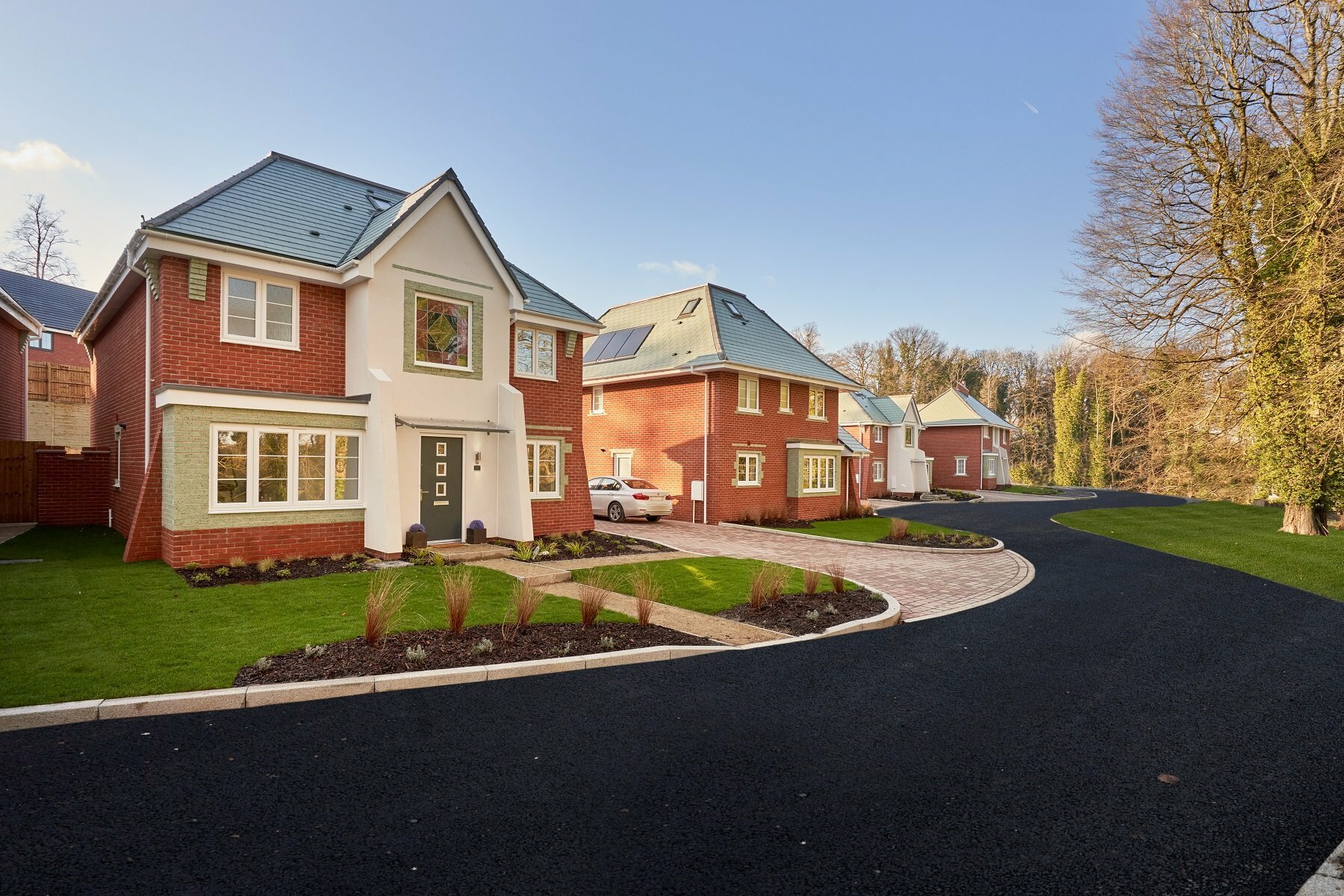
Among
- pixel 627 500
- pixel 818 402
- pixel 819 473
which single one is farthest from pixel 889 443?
pixel 627 500

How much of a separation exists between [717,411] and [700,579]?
11928mm

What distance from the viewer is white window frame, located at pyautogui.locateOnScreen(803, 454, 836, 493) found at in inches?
1052

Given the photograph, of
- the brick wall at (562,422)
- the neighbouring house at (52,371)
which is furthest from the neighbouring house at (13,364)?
the brick wall at (562,422)

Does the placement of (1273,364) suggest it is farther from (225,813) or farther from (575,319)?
(225,813)

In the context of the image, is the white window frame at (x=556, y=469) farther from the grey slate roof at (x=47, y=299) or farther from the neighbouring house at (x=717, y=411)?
the grey slate roof at (x=47, y=299)

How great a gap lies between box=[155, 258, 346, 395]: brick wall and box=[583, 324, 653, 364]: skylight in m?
14.5

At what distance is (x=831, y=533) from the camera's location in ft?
72.1

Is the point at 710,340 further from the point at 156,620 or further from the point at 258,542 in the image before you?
the point at 156,620

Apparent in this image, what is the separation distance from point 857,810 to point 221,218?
50.5ft

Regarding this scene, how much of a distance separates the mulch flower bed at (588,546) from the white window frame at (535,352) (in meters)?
4.43

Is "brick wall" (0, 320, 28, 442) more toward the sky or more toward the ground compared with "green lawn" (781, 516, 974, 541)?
more toward the sky

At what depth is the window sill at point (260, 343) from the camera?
12.9m

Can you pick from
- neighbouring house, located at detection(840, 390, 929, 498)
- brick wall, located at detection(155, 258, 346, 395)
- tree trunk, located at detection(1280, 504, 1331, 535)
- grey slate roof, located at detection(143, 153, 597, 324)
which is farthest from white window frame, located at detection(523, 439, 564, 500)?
neighbouring house, located at detection(840, 390, 929, 498)

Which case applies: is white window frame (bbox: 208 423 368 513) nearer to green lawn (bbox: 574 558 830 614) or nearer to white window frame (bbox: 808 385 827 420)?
green lawn (bbox: 574 558 830 614)
